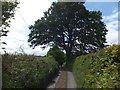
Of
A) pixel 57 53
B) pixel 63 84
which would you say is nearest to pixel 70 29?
pixel 57 53

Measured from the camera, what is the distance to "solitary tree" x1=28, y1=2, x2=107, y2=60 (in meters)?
45.9

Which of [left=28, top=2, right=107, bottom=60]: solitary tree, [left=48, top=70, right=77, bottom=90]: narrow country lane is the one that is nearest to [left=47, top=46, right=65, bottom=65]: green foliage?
[left=28, top=2, right=107, bottom=60]: solitary tree

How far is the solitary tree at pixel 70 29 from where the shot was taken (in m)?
45.9

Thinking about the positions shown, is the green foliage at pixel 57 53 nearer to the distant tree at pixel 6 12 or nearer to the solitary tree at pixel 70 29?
the solitary tree at pixel 70 29

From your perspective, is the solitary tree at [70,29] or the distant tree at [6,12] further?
the solitary tree at [70,29]

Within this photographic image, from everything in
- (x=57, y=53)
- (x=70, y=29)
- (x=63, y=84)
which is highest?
(x=70, y=29)

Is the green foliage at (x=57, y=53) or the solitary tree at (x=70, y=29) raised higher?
the solitary tree at (x=70, y=29)

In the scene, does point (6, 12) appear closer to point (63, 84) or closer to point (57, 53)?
point (63, 84)

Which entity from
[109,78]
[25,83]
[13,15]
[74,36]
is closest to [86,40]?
[74,36]

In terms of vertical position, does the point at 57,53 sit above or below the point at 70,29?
below

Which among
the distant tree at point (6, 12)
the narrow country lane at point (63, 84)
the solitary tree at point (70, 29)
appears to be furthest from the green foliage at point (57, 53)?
the distant tree at point (6, 12)

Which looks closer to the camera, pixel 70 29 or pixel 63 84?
pixel 63 84

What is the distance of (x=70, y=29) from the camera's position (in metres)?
46.7

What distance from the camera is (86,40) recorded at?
153ft
